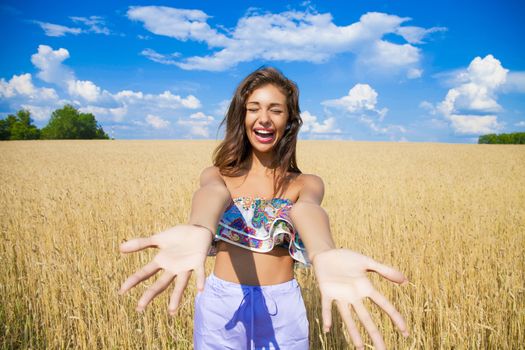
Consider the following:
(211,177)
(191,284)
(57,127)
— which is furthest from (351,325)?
(57,127)

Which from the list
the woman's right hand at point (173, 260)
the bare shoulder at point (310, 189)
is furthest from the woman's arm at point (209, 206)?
the bare shoulder at point (310, 189)

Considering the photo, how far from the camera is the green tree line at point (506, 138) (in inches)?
2867

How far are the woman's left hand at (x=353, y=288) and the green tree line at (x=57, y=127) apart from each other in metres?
84.8

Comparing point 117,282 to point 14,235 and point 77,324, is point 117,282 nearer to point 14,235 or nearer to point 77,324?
point 77,324

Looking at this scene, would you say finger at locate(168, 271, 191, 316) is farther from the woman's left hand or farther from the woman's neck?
the woman's neck

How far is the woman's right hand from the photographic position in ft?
3.27

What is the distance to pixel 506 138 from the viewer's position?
74.5m

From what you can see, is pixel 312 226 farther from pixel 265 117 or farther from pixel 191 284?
pixel 191 284

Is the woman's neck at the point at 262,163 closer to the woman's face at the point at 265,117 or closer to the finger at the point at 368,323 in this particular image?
the woman's face at the point at 265,117

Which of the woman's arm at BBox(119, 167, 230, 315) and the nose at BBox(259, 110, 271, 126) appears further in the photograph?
the nose at BBox(259, 110, 271, 126)

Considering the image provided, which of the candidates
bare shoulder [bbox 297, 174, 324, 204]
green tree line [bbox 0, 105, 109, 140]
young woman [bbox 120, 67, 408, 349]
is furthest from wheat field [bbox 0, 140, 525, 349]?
green tree line [bbox 0, 105, 109, 140]

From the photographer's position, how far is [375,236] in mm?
5066

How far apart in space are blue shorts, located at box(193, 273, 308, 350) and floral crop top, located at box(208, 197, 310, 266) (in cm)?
18

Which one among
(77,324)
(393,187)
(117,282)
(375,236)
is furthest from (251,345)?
(393,187)
